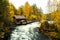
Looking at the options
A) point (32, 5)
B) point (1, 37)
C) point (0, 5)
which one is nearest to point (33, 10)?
point (32, 5)

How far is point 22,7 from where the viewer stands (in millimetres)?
79312

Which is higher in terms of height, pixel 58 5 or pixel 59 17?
pixel 58 5

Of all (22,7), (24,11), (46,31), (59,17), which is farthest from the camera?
(22,7)

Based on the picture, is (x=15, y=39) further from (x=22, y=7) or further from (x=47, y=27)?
(x=22, y=7)

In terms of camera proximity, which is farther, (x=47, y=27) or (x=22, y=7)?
(x=22, y=7)

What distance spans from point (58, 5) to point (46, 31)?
24.5ft

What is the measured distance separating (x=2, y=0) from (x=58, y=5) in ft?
34.8

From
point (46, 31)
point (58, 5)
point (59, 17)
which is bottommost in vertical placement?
point (46, 31)

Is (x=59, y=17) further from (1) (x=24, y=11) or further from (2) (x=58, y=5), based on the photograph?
(1) (x=24, y=11)

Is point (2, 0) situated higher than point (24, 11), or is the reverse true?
point (2, 0)

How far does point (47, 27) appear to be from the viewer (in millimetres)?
33531

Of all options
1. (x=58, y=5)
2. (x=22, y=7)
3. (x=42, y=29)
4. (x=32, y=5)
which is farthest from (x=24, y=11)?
(x=58, y=5)

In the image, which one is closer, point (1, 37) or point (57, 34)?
point (1, 37)

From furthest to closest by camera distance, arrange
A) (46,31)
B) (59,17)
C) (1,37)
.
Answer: (46,31)
(59,17)
(1,37)
